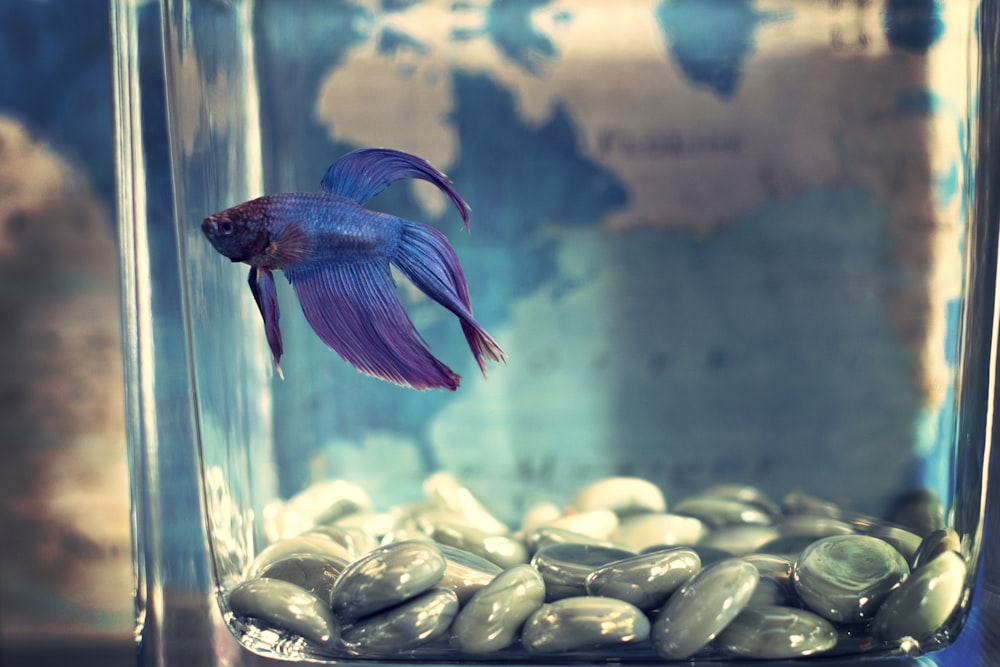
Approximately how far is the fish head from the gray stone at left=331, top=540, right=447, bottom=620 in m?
0.14

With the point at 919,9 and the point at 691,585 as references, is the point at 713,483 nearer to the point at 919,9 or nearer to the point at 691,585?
the point at 691,585

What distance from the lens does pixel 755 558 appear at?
41 cm

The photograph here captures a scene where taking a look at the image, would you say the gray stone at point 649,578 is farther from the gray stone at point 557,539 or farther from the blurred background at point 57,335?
the blurred background at point 57,335

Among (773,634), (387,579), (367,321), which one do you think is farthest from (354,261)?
(773,634)

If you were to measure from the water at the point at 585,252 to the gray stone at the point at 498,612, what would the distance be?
3.9 inches

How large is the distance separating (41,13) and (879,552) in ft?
1.93

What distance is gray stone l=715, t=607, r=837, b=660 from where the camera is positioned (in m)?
0.38

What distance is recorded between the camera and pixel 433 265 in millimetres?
367

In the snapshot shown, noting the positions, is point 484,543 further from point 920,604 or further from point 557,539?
point 920,604

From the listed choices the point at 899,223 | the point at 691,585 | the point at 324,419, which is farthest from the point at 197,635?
the point at 899,223

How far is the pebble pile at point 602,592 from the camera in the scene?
1.22ft

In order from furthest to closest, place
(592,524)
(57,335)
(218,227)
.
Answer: (57,335) < (592,524) < (218,227)

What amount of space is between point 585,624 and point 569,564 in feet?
0.12

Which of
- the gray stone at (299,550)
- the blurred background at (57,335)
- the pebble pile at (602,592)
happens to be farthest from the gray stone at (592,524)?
the blurred background at (57,335)
